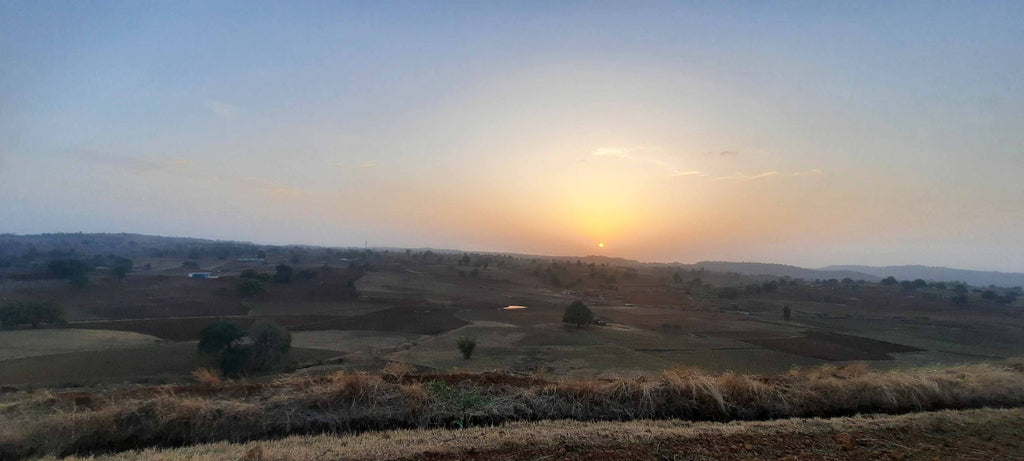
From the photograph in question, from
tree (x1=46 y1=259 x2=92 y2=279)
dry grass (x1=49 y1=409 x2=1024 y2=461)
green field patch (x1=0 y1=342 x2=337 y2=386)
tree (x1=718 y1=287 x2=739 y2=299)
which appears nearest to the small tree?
green field patch (x1=0 y1=342 x2=337 y2=386)

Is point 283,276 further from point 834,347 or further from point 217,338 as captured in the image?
point 834,347

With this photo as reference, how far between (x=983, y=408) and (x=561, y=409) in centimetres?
901

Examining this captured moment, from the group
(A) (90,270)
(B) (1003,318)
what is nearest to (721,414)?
(B) (1003,318)

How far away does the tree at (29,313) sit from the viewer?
40156 mm

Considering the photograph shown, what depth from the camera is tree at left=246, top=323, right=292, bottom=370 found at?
29469mm

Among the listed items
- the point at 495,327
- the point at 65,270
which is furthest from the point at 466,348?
the point at 65,270

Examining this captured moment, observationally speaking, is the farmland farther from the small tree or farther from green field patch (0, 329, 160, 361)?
the small tree

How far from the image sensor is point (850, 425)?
8898 mm

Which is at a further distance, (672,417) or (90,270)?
(90,270)

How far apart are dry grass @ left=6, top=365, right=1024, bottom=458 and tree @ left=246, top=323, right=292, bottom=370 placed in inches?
749

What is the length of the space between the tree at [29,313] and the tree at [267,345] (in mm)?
24364

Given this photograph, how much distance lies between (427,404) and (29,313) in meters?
49.5

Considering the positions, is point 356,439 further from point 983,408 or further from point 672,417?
point 983,408

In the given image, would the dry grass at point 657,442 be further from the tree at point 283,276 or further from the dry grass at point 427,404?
the tree at point 283,276
